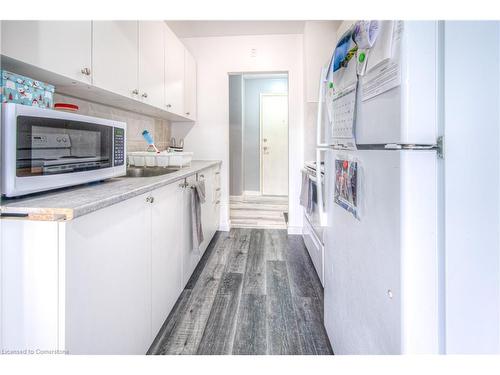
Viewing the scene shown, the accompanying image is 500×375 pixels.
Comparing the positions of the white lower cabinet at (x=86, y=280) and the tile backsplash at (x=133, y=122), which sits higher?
the tile backsplash at (x=133, y=122)

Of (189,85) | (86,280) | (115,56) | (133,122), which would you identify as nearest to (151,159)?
(133,122)

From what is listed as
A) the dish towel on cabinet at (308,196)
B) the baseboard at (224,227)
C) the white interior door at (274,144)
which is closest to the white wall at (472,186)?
the dish towel on cabinet at (308,196)

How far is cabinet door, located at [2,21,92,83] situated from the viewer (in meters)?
1.03

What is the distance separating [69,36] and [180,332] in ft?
5.27

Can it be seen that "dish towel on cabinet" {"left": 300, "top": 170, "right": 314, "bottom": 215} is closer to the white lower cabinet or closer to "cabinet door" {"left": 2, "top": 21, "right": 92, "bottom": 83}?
the white lower cabinet

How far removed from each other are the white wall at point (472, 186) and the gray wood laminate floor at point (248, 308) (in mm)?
904

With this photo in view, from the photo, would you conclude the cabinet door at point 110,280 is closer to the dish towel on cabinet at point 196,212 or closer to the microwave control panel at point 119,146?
the microwave control panel at point 119,146

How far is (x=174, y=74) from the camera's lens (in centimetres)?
266

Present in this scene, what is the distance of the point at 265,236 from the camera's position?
134 inches

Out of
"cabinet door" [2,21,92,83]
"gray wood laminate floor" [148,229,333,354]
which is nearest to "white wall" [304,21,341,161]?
"gray wood laminate floor" [148,229,333,354]

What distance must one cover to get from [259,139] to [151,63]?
12.7ft

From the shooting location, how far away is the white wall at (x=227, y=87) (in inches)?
134

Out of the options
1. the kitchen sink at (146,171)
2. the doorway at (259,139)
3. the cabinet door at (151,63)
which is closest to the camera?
the cabinet door at (151,63)

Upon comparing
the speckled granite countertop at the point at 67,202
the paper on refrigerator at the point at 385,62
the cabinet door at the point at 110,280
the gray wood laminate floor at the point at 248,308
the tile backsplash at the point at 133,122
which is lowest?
the gray wood laminate floor at the point at 248,308
